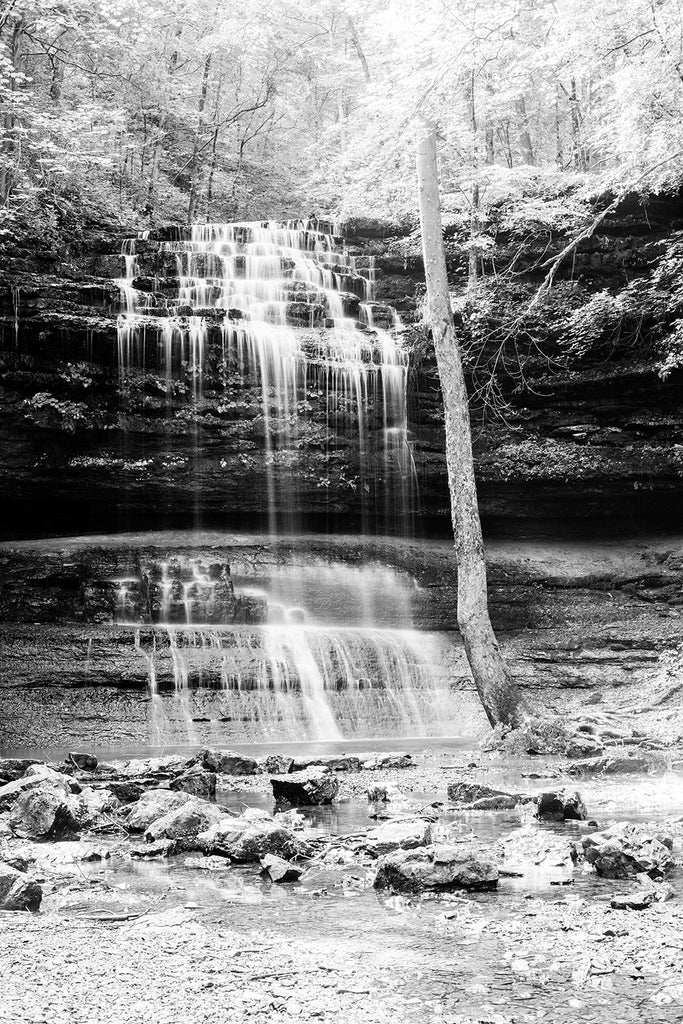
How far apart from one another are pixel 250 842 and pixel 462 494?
5618 mm

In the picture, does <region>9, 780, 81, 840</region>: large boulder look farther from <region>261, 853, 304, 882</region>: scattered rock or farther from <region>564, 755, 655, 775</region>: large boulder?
<region>564, 755, 655, 775</region>: large boulder

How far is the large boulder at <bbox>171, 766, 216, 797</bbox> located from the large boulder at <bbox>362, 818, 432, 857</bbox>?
1.82 metres

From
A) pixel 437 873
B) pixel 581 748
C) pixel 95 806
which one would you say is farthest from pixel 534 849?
pixel 581 748

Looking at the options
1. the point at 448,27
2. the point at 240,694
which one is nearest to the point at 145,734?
the point at 240,694

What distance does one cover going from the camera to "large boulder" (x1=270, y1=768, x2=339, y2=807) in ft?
17.4

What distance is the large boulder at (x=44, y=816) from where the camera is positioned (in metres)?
4.22

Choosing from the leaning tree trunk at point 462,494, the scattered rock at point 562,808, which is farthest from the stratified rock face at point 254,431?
the scattered rock at point 562,808

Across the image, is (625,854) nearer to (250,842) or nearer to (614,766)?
(250,842)

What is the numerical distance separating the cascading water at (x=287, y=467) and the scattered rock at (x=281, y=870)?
6.85 metres

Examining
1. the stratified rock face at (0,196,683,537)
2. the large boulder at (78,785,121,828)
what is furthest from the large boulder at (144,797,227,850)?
the stratified rock face at (0,196,683,537)

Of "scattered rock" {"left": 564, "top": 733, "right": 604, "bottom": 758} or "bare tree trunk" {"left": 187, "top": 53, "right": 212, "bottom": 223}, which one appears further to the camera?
"bare tree trunk" {"left": 187, "top": 53, "right": 212, "bottom": 223}

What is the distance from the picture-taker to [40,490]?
14.7 m

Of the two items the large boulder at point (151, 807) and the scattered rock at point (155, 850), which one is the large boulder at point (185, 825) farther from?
the large boulder at point (151, 807)

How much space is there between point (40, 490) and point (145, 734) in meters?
6.49
